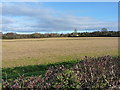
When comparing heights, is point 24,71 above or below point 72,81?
below

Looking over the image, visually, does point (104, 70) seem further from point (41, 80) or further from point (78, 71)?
point (41, 80)

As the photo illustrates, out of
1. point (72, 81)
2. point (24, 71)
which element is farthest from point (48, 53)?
point (72, 81)

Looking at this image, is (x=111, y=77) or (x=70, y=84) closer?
(x=70, y=84)

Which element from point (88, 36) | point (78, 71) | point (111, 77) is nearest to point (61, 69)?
point (78, 71)

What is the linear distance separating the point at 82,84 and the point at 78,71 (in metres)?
0.56

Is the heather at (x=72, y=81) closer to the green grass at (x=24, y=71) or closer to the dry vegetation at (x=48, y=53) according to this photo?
the green grass at (x=24, y=71)

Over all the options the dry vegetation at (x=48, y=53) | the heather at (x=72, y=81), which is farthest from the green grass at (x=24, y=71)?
the dry vegetation at (x=48, y=53)

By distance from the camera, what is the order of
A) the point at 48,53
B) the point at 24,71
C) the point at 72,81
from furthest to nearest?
the point at 48,53
the point at 24,71
the point at 72,81

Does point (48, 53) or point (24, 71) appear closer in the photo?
point (24, 71)

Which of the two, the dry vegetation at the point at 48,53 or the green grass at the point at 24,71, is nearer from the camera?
the green grass at the point at 24,71

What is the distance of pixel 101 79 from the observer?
15.8ft

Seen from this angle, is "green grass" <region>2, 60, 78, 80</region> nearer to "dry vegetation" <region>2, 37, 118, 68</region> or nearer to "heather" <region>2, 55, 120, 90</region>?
"heather" <region>2, 55, 120, 90</region>

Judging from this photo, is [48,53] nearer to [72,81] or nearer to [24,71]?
[24,71]

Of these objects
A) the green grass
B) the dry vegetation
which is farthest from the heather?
the dry vegetation
